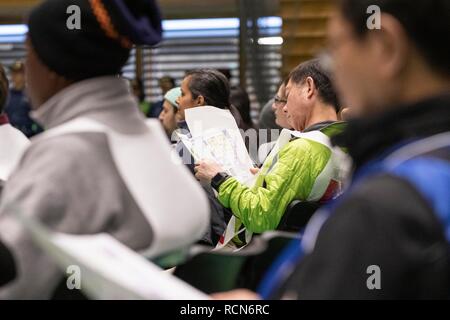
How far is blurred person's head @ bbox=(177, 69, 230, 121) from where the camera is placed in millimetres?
4480

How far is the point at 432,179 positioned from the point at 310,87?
8.31ft

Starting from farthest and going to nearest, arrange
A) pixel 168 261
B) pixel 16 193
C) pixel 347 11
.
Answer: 1. pixel 168 261
2. pixel 16 193
3. pixel 347 11

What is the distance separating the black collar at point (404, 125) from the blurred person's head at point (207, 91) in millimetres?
3282

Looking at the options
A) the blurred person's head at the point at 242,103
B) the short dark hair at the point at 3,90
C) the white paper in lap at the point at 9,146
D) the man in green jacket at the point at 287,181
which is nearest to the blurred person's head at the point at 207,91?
the man in green jacket at the point at 287,181

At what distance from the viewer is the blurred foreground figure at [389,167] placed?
3.56 ft

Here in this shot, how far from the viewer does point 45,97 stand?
1.76 m

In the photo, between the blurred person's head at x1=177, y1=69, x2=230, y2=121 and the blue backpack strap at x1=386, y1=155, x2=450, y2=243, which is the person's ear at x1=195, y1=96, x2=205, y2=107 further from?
the blue backpack strap at x1=386, y1=155, x2=450, y2=243

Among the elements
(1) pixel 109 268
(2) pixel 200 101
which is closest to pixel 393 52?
→ (1) pixel 109 268

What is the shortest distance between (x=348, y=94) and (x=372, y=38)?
0.09 meters

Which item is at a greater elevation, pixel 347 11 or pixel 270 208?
pixel 347 11

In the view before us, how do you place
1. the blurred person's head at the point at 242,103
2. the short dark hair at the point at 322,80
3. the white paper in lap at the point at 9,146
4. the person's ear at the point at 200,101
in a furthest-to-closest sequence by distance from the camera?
the blurred person's head at the point at 242,103 → the person's ear at the point at 200,101 → the short dark hair at the point at 322,80 → the white paper in lap at the point at 9,146

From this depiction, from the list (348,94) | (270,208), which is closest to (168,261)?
(348,94)

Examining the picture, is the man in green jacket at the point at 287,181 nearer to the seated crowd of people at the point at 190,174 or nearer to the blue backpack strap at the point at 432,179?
the seated crowd of people at the point at 190,174
